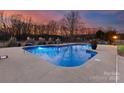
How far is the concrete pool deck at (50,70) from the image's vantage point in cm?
418

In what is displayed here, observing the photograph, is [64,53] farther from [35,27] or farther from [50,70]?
[35,27]

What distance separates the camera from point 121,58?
167 inches

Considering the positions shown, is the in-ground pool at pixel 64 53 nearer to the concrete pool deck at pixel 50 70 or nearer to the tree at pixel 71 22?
the concrete pool deck at pixel 50 70

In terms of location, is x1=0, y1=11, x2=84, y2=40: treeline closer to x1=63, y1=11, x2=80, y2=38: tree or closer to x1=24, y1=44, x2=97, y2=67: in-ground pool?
x1=63, y1=11, x2=80, y2=38: tree

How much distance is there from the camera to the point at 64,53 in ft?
14.6

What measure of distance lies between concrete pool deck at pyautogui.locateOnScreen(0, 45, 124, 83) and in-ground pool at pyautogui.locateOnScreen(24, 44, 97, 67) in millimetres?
87

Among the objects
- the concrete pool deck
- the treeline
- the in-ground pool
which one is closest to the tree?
the treeline

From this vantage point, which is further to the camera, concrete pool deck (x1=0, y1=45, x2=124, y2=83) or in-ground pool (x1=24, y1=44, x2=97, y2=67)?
in-ground pool (x1=24, y1=44, x2=97, y2=67)

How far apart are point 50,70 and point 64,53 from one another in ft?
1.28

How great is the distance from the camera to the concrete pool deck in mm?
4184
